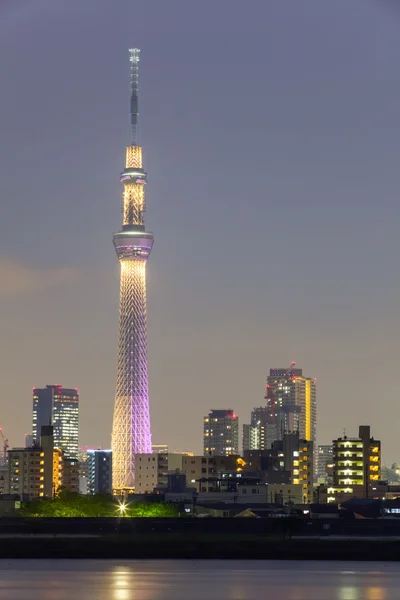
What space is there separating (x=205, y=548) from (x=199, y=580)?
1091 inches

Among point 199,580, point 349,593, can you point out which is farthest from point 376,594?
point 199,580

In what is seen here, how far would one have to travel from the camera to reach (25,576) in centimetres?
10906

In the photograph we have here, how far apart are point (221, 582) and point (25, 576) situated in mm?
13623

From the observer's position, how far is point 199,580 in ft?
349

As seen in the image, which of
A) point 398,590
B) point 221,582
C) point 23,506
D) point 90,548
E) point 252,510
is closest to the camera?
point 398,590

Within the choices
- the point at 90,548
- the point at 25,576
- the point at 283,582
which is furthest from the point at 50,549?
the point at 283,582

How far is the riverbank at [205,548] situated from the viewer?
13162 cm

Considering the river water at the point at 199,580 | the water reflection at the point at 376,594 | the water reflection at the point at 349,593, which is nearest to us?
the water reflection at the point at 376,594

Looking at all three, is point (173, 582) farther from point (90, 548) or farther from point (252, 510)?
point (252, 510)

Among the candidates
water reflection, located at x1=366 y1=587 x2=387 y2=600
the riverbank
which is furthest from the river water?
the riverbank

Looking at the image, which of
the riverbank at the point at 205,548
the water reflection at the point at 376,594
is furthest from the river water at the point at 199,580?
the riverbank at the point at 205,548

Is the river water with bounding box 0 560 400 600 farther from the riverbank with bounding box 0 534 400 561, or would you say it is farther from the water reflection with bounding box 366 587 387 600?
the riverbank with bounding box 0 534 400 561

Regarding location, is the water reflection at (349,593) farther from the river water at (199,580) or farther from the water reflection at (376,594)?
the water reflection at (376,594)

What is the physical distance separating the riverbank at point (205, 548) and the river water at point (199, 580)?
3182 millimetres
